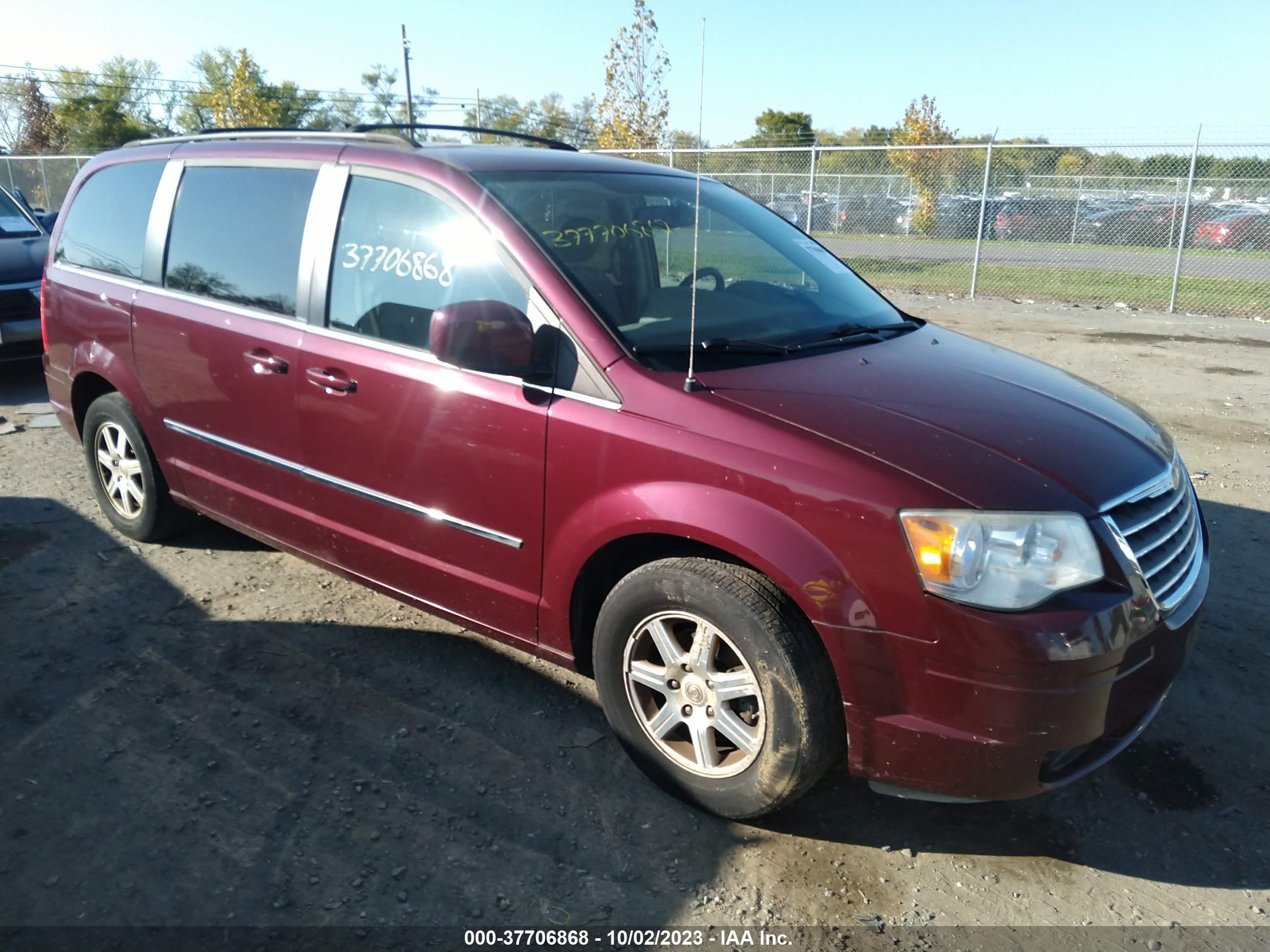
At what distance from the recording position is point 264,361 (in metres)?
3.58

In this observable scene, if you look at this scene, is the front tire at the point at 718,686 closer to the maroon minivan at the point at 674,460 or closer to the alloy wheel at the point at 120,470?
the maroon minivan at the point at 674,460

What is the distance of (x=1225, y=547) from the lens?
4742mm

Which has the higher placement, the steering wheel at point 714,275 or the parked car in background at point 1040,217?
the parked car in background at point 1040,217

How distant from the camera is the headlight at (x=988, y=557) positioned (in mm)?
2254

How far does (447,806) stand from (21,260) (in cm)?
794

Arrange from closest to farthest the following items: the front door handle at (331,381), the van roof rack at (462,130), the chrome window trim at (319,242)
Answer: the front door handle at (331,381), the chrome window trim at (319,242), the van roof rack at (462,130)

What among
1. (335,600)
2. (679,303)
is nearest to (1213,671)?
(679,303)

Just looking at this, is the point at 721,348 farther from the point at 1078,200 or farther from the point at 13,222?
the point at 1078,200

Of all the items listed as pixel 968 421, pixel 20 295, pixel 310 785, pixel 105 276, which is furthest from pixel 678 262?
pixel 20 295

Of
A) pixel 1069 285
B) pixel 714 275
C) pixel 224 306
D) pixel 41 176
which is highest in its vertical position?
pixel 41 176

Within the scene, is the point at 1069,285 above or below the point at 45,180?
below

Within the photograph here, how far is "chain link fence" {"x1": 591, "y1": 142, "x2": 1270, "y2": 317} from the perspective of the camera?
557 inches

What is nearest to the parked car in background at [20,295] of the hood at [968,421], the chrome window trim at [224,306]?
the chrome window trim at [224,306]

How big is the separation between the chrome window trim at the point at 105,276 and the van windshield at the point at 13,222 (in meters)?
5.27
